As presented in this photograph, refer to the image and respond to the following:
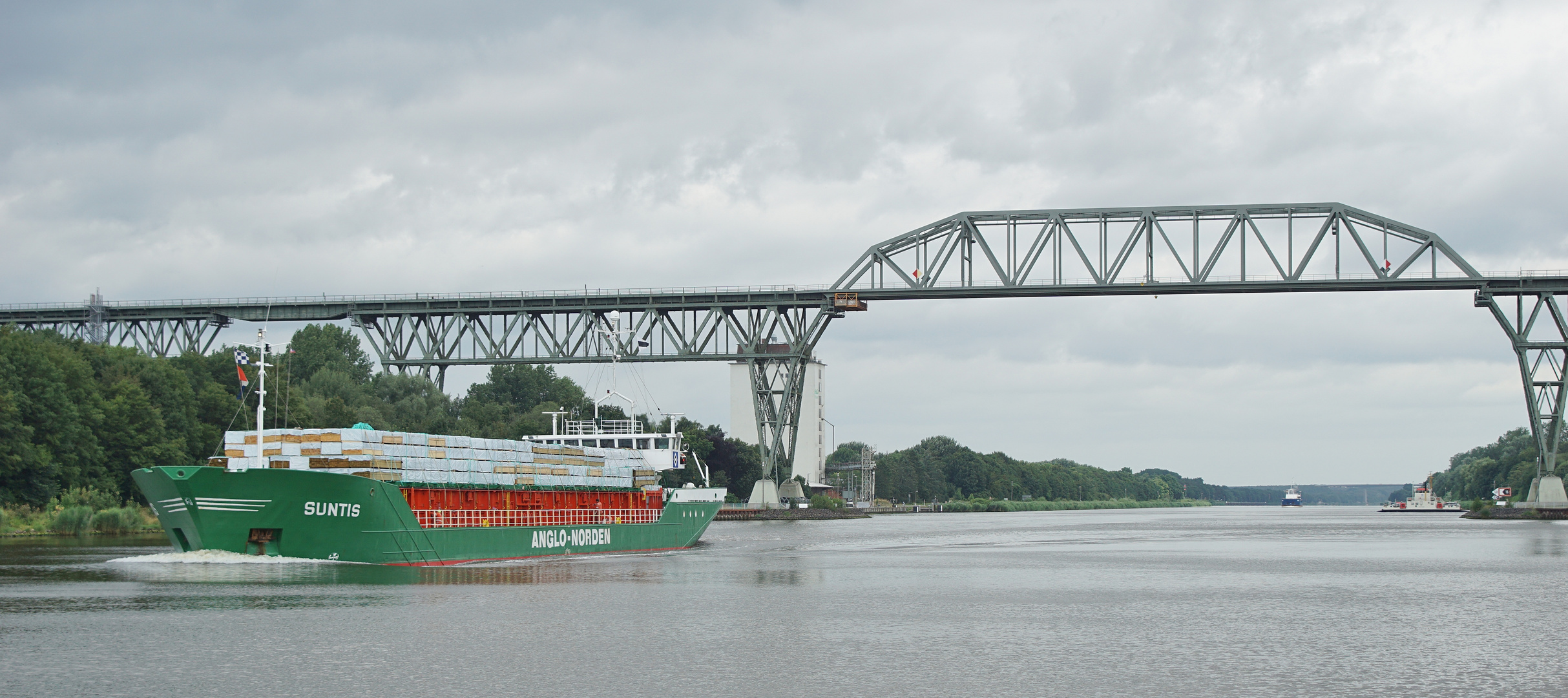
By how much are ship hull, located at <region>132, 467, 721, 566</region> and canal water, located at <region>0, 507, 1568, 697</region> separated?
1070 mm

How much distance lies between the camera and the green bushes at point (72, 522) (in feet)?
252

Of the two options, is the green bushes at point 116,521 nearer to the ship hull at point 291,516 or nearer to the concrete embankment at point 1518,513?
the ship hull at point 291,516

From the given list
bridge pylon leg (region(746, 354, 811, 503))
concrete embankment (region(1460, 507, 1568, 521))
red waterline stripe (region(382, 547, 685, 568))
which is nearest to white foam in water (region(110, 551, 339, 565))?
red waterline stripe (region(382, 547, 685, 568))

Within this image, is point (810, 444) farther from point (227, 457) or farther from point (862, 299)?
point (227, 457)

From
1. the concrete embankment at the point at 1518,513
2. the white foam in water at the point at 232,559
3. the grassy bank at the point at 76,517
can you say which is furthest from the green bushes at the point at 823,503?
the white foam in water at the point at 232,559

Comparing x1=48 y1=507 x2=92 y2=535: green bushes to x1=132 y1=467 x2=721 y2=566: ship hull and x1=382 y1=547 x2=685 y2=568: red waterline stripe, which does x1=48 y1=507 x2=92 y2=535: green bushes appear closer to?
x1=132 y1=467 x2=721 y2=566: ship hull

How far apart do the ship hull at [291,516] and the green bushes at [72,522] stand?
33431mm

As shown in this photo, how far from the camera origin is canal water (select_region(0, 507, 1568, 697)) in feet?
86.2

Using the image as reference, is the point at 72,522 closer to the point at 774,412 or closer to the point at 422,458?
the point at 422,458

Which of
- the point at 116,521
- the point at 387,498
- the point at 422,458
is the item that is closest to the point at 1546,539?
the point at 422,458

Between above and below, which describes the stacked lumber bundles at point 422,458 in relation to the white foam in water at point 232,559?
above

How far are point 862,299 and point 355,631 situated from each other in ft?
257

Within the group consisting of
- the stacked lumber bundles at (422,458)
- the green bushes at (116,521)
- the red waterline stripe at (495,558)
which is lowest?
the red waterline stripe at (495,558)

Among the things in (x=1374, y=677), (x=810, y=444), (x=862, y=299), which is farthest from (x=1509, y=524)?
(x=1374, y=677)
